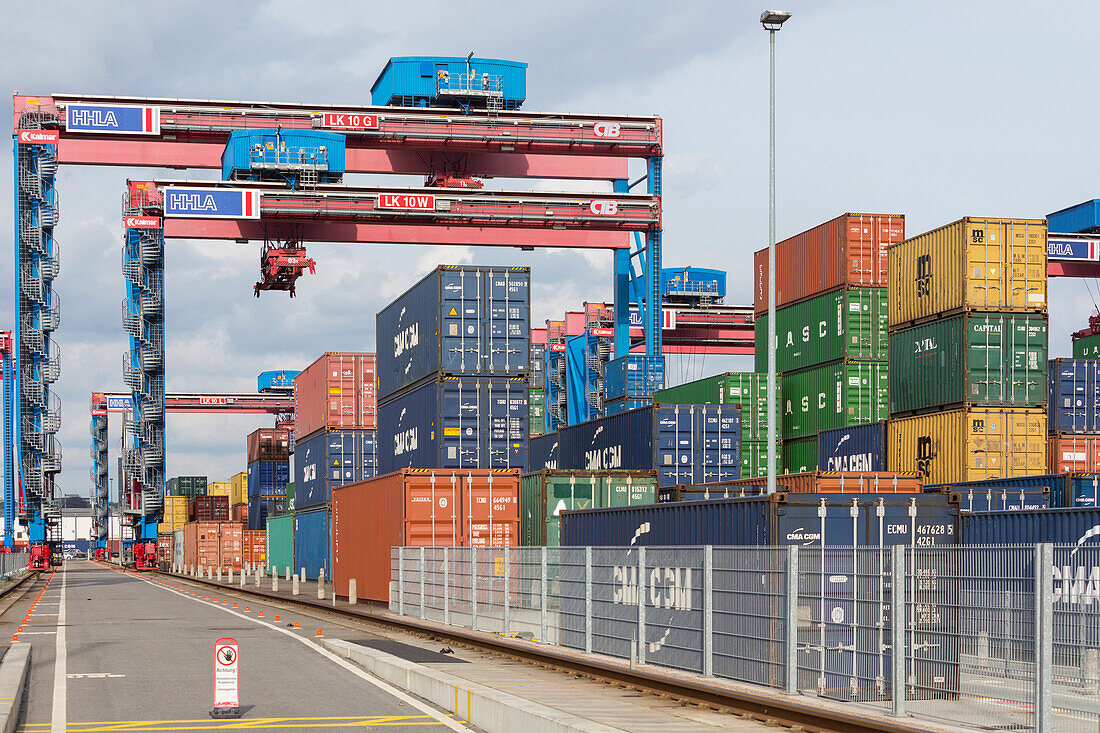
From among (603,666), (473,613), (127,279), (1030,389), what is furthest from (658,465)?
(127,279)

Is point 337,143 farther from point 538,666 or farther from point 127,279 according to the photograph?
point 538,666

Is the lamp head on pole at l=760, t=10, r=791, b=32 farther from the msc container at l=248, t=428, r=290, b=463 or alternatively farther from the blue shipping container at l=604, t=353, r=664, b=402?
the msc container at l=248, t=428, r=290, b=463

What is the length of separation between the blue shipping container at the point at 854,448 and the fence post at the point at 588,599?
18.5 metres

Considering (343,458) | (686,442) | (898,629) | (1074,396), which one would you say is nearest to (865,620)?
(898,629)

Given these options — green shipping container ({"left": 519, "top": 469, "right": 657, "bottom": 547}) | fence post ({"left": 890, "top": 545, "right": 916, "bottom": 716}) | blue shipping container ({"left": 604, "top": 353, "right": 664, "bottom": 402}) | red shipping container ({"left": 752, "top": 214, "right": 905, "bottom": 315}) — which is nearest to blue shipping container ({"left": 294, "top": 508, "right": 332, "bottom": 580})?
blue shipping container ({"left": 604, "top": 353, "right": 664, "bottom": 402})

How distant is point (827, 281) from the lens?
143 feet

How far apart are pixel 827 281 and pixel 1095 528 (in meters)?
23.6

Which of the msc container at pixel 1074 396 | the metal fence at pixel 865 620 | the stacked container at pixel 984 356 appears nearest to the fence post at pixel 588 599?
the metal fence at pixel 865 620

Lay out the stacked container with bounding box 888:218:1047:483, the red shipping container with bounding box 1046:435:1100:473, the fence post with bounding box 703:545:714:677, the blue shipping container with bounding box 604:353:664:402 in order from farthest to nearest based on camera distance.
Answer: the blue shipping container with bounding box 604:353:664:402
the red shipping container with bounding box 1046:435:1100:473
the stacked container with bounding box 888:218:1047:483
the fence post with bounding box 703:545:714:677

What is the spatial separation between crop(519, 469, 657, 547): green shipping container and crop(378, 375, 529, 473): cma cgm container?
463cm

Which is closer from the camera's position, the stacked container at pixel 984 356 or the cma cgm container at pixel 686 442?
the stacked container at pixel 984 356

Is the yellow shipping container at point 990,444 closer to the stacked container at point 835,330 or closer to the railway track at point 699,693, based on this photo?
the stacked container at point 835,330

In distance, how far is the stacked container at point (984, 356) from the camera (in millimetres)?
33344

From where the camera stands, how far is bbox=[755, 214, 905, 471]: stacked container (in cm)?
4228
